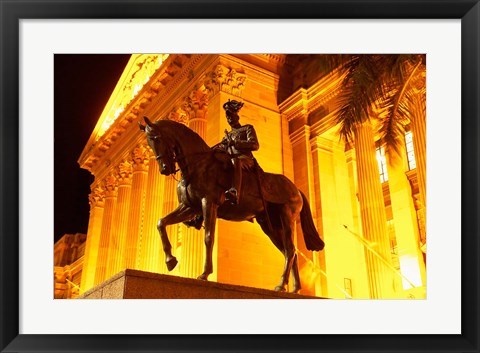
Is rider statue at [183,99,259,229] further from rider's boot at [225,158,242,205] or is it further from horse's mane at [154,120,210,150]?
horse's mane at [154,120,210,150]

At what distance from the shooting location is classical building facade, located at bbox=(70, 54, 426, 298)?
65.9 ft

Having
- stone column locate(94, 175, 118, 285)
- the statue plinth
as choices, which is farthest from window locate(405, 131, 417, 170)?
the statue plinth

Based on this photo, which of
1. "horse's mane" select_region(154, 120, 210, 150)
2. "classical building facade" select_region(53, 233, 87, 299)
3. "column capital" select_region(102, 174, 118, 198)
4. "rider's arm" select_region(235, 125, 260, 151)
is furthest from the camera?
"classical building facade" select_region(53, 233, 87, 299)

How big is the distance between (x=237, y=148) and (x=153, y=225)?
18133 millimetres

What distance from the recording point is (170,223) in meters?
9.63

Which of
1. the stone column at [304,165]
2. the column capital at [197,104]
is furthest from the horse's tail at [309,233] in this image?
the column capital at [197,104]

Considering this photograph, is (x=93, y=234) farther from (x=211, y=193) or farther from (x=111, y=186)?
(x=211, y=193)

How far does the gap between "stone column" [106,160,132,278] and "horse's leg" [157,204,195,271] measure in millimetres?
22210

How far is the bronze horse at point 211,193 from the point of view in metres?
9.46

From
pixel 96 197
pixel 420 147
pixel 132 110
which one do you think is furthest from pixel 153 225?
pixel 420 147

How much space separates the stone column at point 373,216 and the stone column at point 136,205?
13135mm

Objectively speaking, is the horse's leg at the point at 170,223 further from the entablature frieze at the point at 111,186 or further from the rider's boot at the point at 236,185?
the entablature frieze at the point at 111,186

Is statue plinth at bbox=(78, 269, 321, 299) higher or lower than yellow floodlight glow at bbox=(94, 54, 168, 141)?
lower

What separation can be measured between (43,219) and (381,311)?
4565 mm
